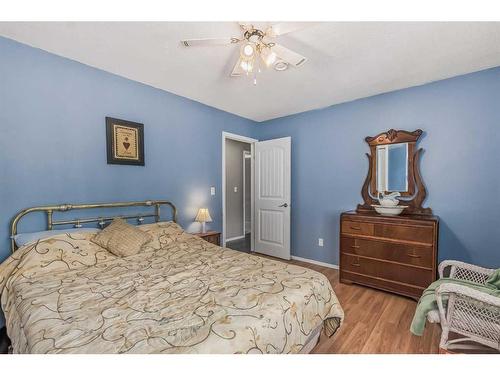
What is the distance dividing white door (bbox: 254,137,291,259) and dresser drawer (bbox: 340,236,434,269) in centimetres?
112

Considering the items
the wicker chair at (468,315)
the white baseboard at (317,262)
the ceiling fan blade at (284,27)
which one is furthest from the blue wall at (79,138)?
the wicker chair at (468,315)

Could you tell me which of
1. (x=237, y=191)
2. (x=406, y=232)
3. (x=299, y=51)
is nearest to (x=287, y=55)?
(x=299, y=51)

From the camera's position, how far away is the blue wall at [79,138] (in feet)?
6.23

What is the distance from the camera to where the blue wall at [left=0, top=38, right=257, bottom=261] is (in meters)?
1.90

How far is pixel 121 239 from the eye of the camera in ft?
6.71

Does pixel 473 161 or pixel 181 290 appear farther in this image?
pixel 473 161

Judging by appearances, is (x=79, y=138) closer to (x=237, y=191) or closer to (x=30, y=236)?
(x=30, y=236)

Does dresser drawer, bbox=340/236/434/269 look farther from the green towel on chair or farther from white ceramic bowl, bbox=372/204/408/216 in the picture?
the green towel on chair

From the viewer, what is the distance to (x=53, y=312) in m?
1.15

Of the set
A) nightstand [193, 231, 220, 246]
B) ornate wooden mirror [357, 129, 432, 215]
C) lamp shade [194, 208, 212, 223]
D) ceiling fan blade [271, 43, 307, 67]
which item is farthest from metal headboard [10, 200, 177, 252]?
ornate wooden mirror [357, 129, 432, 215]
